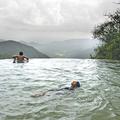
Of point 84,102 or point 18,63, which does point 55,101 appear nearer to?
point 84,102

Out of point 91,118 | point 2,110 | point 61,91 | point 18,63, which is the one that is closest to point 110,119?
point 91,118

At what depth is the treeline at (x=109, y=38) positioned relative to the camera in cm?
5288

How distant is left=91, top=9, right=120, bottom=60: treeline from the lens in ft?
173

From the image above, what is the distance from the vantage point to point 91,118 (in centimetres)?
943

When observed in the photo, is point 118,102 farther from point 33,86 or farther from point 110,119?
point 33,86

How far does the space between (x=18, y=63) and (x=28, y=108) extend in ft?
64.4

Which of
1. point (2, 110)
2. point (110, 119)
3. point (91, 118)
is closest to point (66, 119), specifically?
point (91, 118)

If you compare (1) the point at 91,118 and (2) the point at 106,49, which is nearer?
(1) the point at 91,118

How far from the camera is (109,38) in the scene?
66.8 metres

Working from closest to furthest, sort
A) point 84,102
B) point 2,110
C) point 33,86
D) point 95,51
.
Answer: point 2,110 → point 84,102 → point 33,86 → point 95,51

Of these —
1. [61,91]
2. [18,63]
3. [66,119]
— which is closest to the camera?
[66,119]

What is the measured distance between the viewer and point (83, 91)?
1482 centimetres

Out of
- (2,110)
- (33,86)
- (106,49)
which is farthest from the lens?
(106,49)

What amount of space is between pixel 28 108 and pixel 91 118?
8.78 ft
